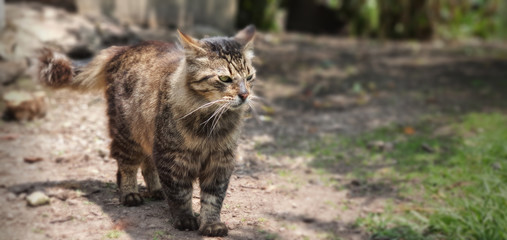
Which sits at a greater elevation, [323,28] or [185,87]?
[185,87]

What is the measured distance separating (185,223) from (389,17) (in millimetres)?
9129

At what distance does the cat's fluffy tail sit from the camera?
13.2ft

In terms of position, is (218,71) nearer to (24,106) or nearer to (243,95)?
(243,95)

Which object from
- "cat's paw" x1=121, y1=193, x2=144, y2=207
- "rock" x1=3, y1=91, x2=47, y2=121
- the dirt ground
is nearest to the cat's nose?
the dirt ground

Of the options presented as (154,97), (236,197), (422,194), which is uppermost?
(154,97)

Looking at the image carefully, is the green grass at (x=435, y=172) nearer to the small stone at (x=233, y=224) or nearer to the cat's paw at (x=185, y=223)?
the small stone at (x=233, y=224)

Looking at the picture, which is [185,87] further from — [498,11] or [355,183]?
[498,11]

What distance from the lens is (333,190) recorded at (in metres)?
5.19

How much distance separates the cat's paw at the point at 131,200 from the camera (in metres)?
3.78

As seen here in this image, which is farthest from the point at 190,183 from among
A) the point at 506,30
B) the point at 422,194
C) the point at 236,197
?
the point at 506,30

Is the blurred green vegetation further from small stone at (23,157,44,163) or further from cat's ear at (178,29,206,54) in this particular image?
cat's ear at (178,29,206,54)

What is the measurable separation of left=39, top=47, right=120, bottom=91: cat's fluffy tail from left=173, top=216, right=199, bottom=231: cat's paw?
1256 millimetres

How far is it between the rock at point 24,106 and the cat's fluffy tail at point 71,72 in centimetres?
156

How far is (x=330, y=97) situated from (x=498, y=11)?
21.3 feet
